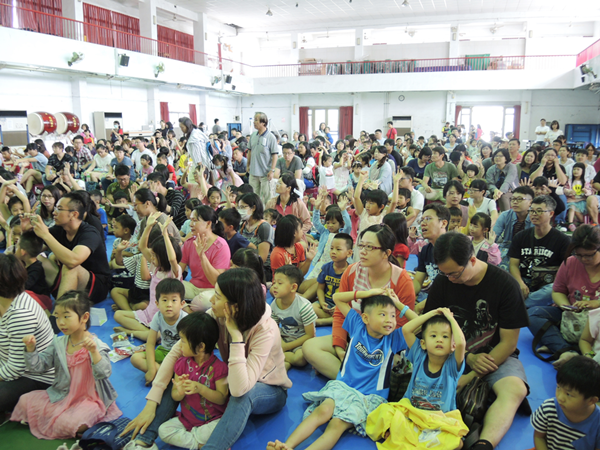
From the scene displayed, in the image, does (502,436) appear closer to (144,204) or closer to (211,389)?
(211,389)

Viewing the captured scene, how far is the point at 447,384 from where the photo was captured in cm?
225

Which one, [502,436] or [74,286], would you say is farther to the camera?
[74,286]

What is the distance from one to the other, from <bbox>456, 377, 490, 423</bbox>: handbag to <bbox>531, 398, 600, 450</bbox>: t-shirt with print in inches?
12.4

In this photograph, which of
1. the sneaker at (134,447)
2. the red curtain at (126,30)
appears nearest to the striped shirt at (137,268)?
the sneaker at (134,447)

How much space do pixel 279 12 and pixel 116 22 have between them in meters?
6.66

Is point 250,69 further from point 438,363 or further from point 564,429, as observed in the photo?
point 564,429

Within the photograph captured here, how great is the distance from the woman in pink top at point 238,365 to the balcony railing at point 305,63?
13.4 meters

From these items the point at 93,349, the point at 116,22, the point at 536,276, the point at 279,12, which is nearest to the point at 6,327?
the point at 93,349

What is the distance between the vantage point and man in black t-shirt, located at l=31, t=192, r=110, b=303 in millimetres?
3652

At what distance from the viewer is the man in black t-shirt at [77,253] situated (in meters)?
Result: 3.65

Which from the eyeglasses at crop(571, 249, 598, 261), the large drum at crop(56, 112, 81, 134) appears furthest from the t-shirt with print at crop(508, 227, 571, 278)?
the large drum at crop(56, 112, 81, 134)

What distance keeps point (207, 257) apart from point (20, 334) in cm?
147

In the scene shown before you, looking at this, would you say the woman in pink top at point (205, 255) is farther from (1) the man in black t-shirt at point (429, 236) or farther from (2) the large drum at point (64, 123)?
(2) the large drum at point (64, 123)

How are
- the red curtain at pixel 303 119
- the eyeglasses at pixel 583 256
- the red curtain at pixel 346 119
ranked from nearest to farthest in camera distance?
the eyeglasses at pixel 583 256 < the red curtain at pixel 346 119 < the red curtain at pixel 303 119
